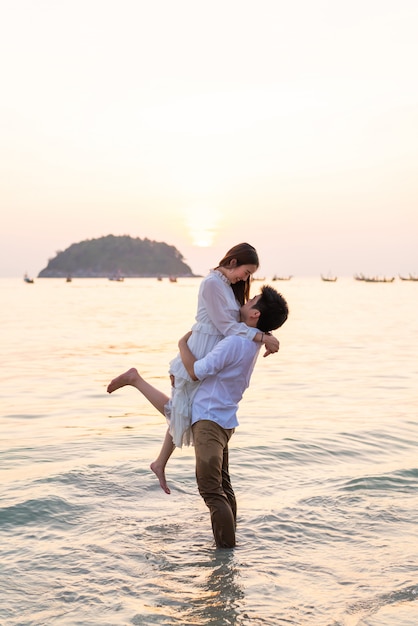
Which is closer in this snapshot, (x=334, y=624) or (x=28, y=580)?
(x=334, y=624)

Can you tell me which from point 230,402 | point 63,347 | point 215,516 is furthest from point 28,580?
point 63,347

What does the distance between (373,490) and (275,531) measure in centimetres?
165

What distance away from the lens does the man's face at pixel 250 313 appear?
16.9 feet

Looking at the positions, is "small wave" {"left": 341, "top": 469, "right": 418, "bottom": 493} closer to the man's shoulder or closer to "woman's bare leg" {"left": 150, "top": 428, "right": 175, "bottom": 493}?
"woman's bare leg" {"left": 150, "top": 428, "right": 175, "bottom": 493}

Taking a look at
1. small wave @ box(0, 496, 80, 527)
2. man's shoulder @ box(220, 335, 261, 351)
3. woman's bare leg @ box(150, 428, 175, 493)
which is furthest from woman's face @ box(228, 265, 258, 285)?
small wave @ box(0, 496, 80, 527)

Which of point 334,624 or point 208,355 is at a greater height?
point 208,355

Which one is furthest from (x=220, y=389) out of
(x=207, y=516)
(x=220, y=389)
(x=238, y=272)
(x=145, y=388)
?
(x=207, y=516)

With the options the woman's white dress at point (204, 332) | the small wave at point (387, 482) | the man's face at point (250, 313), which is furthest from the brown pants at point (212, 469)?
the small wave at point (387, 482)

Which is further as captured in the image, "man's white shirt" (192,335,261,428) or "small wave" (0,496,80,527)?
"small wave" (0,496,80,527)

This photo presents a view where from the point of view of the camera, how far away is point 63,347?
2356 centimetres

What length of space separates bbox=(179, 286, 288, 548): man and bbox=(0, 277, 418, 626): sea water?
0.52m

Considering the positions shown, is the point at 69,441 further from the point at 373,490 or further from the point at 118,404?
A: the point at 373,490

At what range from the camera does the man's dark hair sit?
5145mm

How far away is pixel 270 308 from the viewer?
16.9ft
